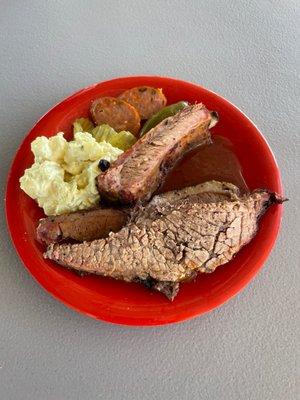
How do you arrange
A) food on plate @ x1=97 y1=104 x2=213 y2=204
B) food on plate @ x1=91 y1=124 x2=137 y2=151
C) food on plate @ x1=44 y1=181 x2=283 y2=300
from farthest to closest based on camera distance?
food on plate @ x1=91 y1=124 x2=137 y2=151 < food on plate @ x1=97 y1=104 x2=213 y2=204 < food on plate @ x1=44 y1=181 x2=283 y2=300

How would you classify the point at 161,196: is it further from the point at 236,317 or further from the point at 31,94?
the point at 31,94

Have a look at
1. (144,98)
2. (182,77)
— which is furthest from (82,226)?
(182,77)

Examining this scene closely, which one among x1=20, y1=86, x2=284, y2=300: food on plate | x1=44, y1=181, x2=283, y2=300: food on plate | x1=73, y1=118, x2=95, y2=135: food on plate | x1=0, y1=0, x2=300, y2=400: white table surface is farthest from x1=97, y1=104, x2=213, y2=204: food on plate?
x1=0, y1=0, x2=300, y2=400: white table surface

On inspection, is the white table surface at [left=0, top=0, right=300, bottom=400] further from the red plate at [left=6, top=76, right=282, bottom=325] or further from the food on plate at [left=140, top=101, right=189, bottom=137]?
the food on plate at [left=140, top=101, right=189, bottom=137]

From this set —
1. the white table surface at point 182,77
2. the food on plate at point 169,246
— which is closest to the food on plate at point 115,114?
the white table surface at point 182,77

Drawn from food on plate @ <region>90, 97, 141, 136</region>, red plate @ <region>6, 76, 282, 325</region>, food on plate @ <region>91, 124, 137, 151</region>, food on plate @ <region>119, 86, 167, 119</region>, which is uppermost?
food on plate @ <region>119, 86, 167, 119</region>

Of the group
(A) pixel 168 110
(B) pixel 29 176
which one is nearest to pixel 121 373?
(B) pixel 29 176
